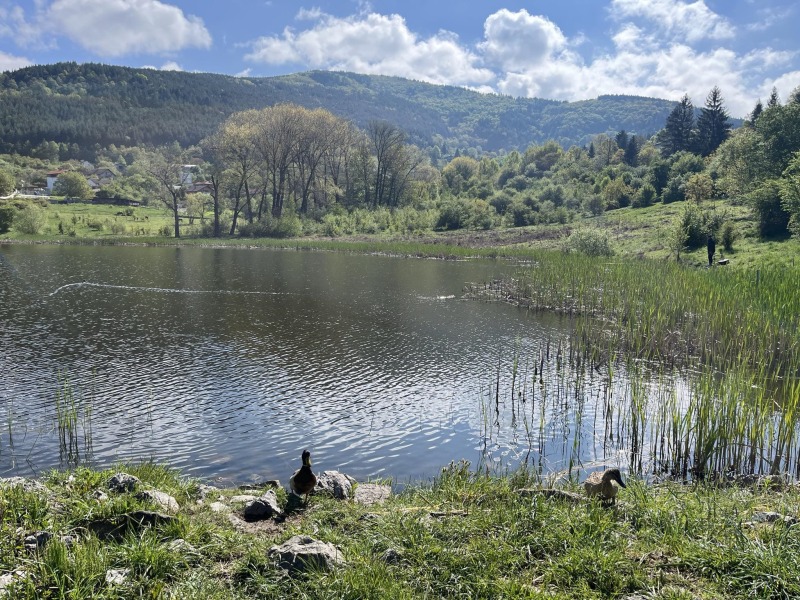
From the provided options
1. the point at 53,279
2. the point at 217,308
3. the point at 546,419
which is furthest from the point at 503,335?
the point at 53,279

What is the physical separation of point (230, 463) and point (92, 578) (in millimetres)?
6358

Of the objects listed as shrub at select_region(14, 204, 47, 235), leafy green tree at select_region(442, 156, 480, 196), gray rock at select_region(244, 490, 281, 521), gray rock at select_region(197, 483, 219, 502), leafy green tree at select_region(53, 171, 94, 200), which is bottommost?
gray rock at select_region(197, 483, 219, 502)

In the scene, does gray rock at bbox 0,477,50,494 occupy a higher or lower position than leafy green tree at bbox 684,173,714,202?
lower

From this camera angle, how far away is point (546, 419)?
1534 centimetres

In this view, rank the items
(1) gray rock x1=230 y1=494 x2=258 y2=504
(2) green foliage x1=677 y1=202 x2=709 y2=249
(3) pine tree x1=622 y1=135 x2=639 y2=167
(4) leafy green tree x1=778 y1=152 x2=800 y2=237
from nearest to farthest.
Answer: (1) gray rock x1=230 y1=494 x2=258 y2=504
(4) leafy green tree x1=778 y1=152 x2=800 y2=237
(2) green foliage x1=677 y1=202 x2=709 y2=249
(3) pine tree x1=622 y1=135 x2=639 y2=167

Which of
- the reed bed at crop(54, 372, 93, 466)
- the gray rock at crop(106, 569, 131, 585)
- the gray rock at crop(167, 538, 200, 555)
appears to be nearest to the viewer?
the gray rock at crop(106, 569, 131, 585)

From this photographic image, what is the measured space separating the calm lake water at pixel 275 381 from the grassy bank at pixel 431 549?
4.05m

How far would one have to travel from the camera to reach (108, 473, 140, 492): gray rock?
834 centimetres

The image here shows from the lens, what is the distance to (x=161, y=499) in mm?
8172

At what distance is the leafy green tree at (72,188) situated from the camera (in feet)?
358

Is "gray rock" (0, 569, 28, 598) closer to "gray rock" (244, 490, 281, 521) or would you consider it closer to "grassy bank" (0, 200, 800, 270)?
"gray rock" (244, 490, 281, 521)

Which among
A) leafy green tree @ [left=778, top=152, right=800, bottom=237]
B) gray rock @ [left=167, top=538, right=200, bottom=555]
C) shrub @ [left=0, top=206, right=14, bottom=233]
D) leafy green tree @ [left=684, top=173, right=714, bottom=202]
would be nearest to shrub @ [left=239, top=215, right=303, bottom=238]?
shrub @ [left=0, top=206, right=14, bottom=233]

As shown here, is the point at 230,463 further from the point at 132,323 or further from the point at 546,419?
the point at 132,323

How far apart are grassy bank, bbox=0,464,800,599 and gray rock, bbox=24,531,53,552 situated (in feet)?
0.27
